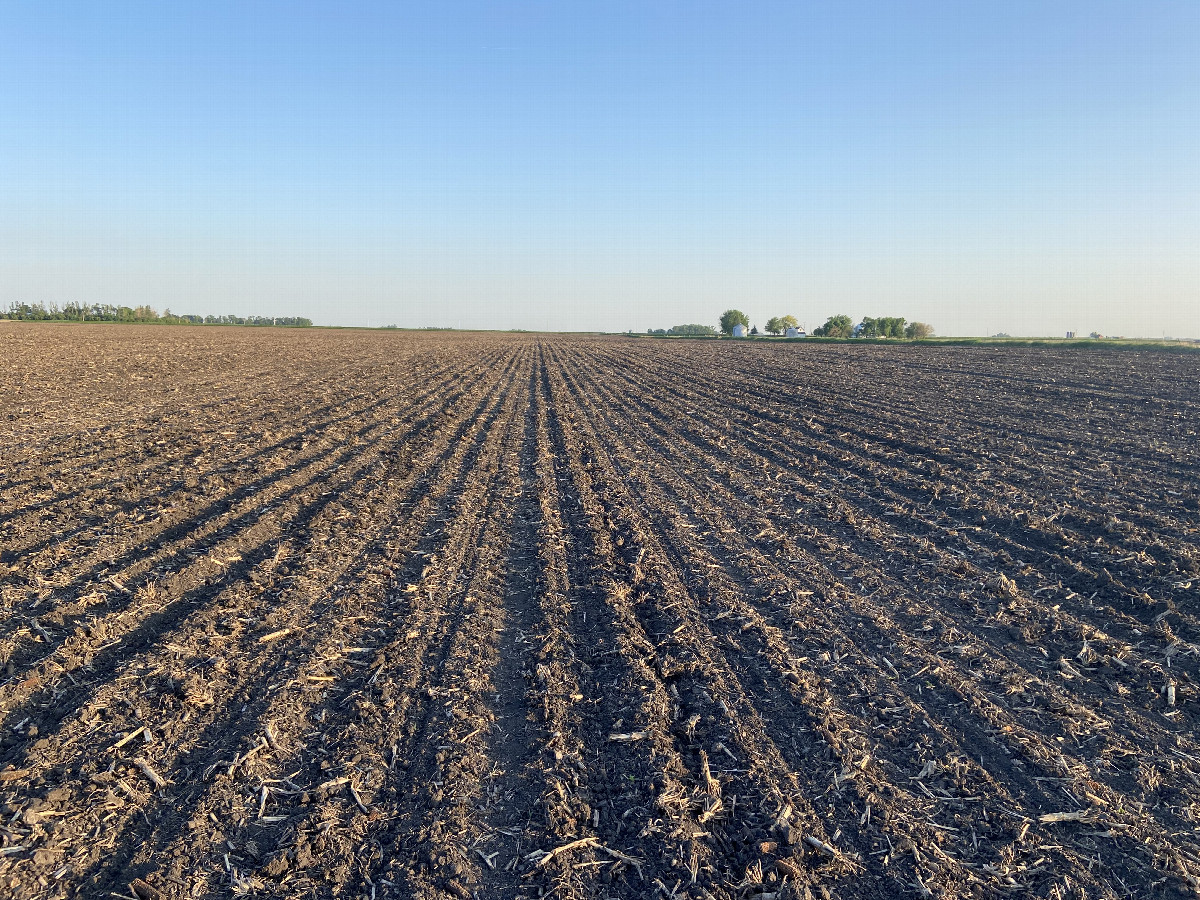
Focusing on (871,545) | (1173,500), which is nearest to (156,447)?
(871,545)

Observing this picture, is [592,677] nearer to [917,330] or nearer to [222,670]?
[222,670]

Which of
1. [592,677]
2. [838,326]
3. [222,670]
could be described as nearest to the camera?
[222,670]

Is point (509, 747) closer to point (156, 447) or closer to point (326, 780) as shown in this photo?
point (326, 780)

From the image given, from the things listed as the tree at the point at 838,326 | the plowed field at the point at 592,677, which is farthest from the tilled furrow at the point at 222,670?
the tree at the point at 838,326

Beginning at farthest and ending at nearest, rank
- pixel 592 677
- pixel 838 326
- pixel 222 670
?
pixel 838 326, pixel 592 677, pixel 222 670

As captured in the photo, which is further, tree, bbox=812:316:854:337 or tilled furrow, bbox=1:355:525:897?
tree, bbox=812:316:854:337

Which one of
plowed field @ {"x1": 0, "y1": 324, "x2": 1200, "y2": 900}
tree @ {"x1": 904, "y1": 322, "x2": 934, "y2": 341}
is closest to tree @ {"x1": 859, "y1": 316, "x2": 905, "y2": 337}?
tree @ {"x1": 904, "y1": 322, "x2": 934, "y2": 341}

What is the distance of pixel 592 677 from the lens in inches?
206

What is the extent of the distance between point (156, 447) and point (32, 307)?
13415 centimetres

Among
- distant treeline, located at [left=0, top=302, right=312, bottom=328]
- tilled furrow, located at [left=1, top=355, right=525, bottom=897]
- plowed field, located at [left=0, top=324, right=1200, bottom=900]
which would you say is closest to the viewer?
plowed field, located at [left=0, top=324, right=1200, bottom=900]

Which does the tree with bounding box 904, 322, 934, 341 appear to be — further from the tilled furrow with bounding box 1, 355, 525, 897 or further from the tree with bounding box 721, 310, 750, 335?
the tilled furrow with bounding box 1, 355, 525, 897

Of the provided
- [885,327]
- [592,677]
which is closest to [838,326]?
[885,327]

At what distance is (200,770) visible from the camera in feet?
13.2

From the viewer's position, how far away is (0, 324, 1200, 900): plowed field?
3500 millimetres
